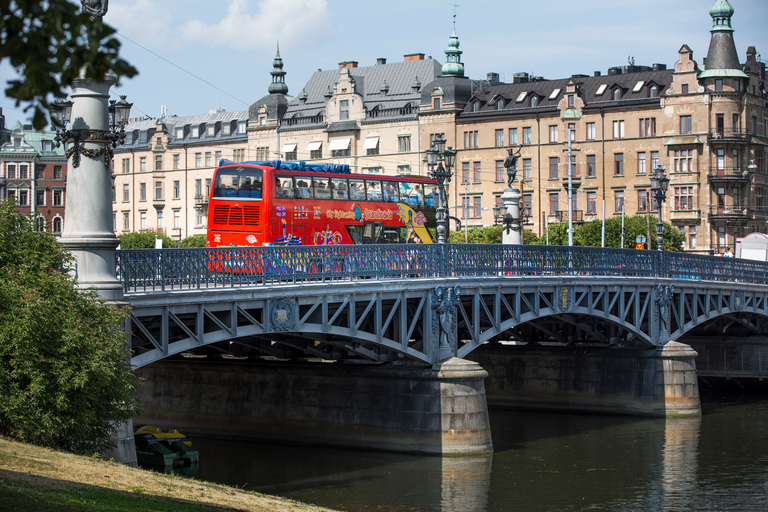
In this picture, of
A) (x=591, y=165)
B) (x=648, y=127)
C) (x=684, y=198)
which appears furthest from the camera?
(x=591, y=165)

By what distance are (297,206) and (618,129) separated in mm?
58355

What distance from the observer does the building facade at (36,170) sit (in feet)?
380

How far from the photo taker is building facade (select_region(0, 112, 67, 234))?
115938mm

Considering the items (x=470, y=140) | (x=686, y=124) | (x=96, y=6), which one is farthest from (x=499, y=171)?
(x=96, y=6)

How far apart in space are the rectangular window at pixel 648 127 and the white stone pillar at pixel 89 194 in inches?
3062

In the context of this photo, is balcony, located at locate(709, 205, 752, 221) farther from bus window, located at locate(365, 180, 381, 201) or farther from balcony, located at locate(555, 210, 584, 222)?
bus window, located at locate(365, 180, 381, 201)

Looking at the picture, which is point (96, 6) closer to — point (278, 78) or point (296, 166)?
point (296, 166)

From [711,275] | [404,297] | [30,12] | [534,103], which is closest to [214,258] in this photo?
[404,297]

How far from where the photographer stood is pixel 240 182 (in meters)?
43.7

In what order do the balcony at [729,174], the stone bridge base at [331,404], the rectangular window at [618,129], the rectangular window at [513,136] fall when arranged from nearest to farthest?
the stone bridge base at [331,404]
the balcony at [729,174]
the rectangular window at [618,129]
the rectangular window at [513,136]

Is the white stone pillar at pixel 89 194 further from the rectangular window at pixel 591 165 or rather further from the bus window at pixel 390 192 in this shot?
the rectangular window at pixel 591 165

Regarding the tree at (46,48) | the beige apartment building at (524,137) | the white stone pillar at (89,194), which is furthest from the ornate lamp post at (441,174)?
the beige apartment building at (524,137)

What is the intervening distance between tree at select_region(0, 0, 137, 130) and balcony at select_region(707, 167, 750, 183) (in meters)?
86.7

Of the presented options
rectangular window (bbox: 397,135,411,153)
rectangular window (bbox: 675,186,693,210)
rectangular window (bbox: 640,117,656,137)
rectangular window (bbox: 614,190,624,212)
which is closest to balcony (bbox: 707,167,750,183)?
rectangular window (bbox: 675,186,693,210)
